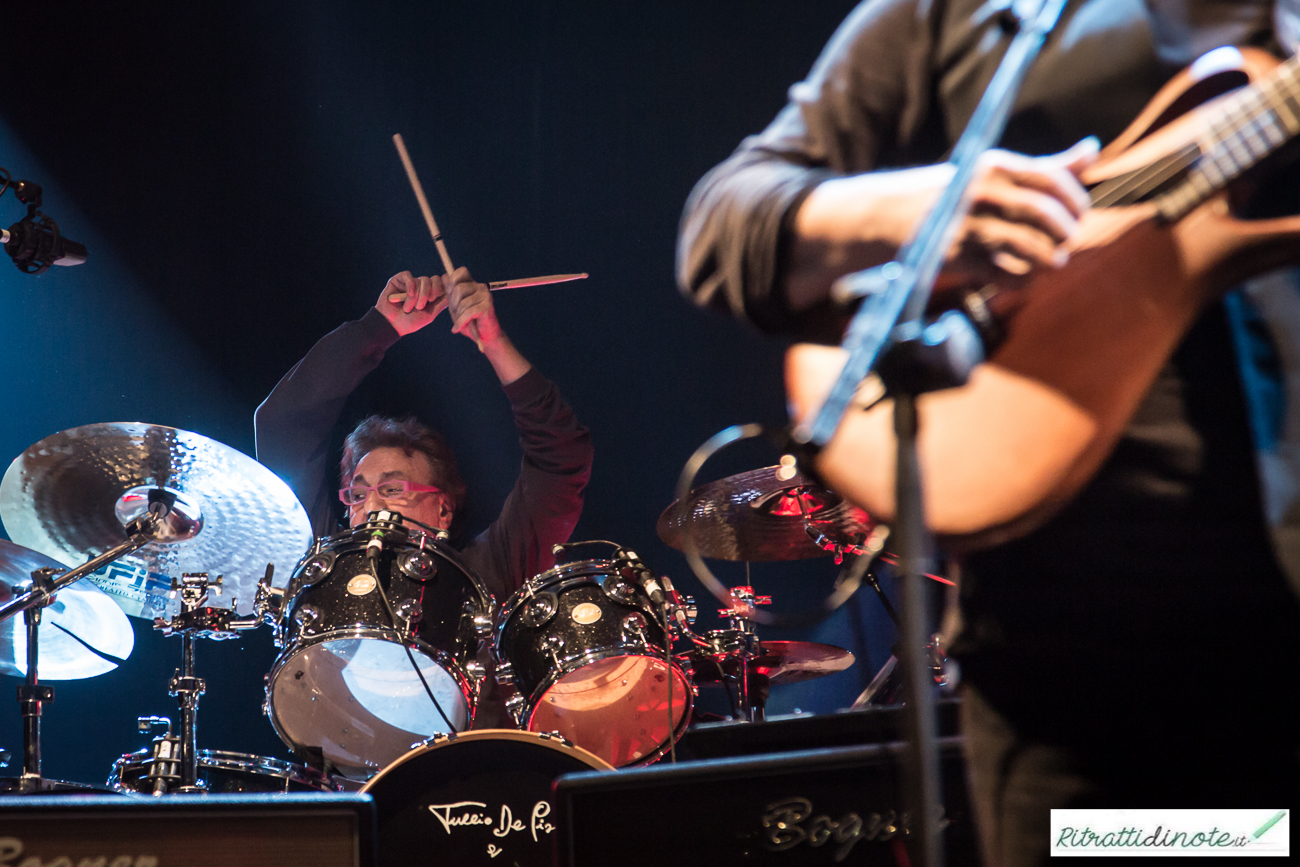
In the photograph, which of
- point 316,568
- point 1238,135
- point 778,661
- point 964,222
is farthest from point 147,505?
point 1238,135

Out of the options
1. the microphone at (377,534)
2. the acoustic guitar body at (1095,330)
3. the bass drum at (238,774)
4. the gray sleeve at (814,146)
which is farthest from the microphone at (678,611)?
the acoustic guitar body at (1095,330)

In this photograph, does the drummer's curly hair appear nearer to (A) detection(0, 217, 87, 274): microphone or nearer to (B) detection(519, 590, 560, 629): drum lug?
(A) detection(0, 217, 87, 274): microphone

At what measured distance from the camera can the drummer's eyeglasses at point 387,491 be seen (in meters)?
3.91

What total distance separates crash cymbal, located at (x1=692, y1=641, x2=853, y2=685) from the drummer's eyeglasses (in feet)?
4.75

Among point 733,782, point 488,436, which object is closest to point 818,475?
point 733,782

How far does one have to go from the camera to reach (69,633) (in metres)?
3.08

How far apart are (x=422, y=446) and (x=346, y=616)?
1.33 m

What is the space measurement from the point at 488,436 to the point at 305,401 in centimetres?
73

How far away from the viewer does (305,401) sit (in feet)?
13.5

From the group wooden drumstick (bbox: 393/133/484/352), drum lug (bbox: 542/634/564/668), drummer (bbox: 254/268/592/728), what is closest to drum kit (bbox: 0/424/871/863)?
drum lug (bbox: 542/634/564/668)

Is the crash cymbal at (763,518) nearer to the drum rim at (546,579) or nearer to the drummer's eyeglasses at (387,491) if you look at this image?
the drum rim at (546,579)

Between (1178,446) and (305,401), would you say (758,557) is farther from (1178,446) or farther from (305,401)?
(1178,446)

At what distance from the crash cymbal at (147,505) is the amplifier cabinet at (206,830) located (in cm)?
149

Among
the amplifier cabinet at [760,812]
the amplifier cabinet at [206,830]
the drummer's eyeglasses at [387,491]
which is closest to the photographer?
the amplifier cabinet at [760,812]
